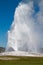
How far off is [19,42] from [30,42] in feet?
30.8

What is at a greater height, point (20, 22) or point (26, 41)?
point (20, 22)

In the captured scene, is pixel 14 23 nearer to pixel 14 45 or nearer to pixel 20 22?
pixel 20 22

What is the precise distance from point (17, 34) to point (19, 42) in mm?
7532

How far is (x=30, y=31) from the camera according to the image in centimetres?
19962

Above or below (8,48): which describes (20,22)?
above

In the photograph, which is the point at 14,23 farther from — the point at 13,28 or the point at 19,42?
the point at 19,42

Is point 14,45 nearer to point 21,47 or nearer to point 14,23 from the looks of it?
point 21,47

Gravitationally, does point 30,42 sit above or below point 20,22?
below

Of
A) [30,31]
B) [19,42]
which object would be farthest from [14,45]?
[30,31]

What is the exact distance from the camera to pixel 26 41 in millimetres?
198375

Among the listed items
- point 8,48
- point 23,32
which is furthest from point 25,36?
point 8,48

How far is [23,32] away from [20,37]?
5254 mm

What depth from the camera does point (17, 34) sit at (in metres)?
197

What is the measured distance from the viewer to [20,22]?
198 m
